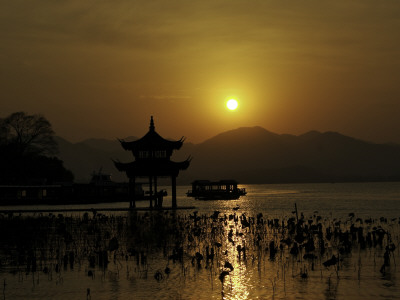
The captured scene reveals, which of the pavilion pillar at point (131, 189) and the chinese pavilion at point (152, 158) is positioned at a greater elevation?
the chinese pavilion at point (152, 158)

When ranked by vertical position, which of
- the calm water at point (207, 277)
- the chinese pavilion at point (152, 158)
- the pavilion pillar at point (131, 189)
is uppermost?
the chinese pavilion at point (152, 158)

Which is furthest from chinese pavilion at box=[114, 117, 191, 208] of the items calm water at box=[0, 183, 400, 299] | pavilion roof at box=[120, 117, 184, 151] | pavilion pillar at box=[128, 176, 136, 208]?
calm water at box=[0, 183, 400, 299]

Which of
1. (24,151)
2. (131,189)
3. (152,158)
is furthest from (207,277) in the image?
(24,151)

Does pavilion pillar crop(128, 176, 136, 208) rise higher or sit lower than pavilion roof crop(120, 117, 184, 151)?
lower

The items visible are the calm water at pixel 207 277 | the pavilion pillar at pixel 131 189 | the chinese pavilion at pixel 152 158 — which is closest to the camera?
the calm water at pixel 207 277

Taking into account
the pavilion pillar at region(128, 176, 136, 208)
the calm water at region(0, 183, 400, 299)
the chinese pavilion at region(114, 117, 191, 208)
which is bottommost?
the calm water at region(0, 183, 400, 299)

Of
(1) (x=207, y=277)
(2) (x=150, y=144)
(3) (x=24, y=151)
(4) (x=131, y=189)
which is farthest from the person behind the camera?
(3) (x=24, y=151)

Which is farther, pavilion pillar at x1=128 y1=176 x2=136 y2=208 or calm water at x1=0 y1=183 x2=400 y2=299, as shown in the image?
pavilion pillar at x1=128 y1=176 x2=136 y2=208

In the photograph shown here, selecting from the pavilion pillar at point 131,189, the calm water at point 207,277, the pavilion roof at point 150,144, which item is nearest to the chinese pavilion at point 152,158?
the pavilion roof at point 150,144

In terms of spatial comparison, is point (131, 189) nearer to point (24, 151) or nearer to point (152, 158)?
point (152, 158)

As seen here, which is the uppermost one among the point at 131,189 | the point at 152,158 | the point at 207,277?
the point at 152,158

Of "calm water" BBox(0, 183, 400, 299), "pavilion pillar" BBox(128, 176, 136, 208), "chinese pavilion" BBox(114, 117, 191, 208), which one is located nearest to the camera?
"calm water" BBox(0, 183, 400, 299)

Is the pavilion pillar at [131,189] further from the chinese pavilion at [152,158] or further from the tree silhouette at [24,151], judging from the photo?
the tree silhouette at [24,151]

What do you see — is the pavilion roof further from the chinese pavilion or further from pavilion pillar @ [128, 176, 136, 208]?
pavilion pillar @ [128, 176, 136, 208]
